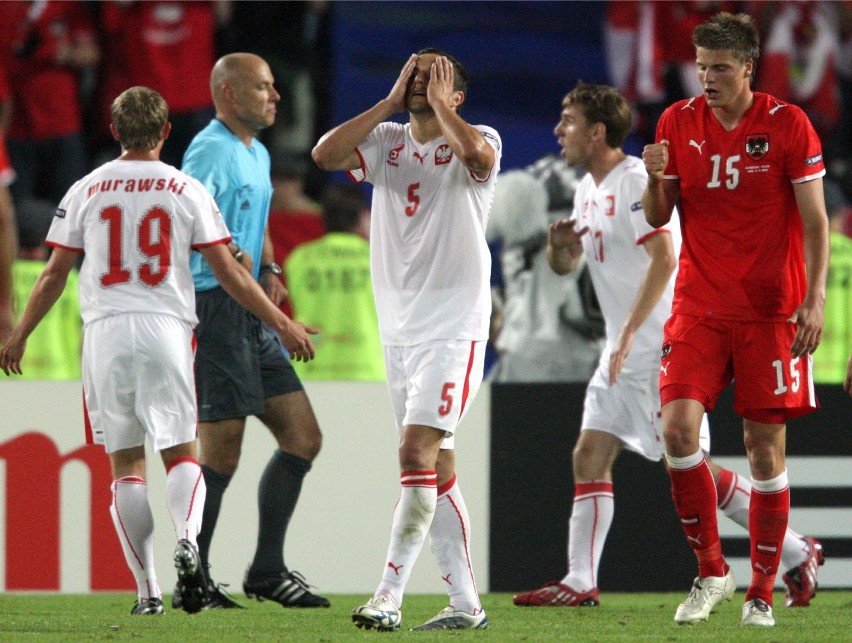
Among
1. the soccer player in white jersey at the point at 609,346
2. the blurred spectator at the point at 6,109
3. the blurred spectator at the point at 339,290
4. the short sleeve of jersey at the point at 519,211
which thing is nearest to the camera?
the soccer player in white jersey at the point at 609,346

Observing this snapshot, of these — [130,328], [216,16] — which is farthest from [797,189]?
[216,16]

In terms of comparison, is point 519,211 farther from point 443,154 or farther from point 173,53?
point 173,53

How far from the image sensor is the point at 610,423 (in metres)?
6.54

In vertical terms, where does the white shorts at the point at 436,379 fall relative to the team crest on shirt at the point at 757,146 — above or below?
below

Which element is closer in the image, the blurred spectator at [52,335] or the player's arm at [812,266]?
the player's arm at [812,266]

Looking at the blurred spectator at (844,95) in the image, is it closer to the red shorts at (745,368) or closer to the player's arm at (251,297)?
the red shorts at (745,368)

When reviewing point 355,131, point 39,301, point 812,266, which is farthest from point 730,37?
point 39,301

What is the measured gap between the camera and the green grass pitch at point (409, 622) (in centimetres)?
506

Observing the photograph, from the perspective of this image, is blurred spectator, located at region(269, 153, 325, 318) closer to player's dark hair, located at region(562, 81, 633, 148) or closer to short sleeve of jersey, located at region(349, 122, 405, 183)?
player's dark hair, located at region(562, 81, 633, 148)

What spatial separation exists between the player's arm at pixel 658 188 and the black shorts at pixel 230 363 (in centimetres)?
183

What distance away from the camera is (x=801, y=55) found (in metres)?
12.3

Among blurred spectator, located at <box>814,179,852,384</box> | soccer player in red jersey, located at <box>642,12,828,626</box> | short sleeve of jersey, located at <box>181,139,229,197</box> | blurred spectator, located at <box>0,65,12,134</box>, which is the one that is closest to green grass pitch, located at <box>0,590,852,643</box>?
soccer player in red jersey, located at <box>642,12,828,626</box>

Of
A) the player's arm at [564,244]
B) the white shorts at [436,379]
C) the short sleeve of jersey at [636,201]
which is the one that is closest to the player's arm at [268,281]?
the player's arm at [564,244]

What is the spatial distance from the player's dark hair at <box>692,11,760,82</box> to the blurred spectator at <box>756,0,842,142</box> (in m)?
6.99
